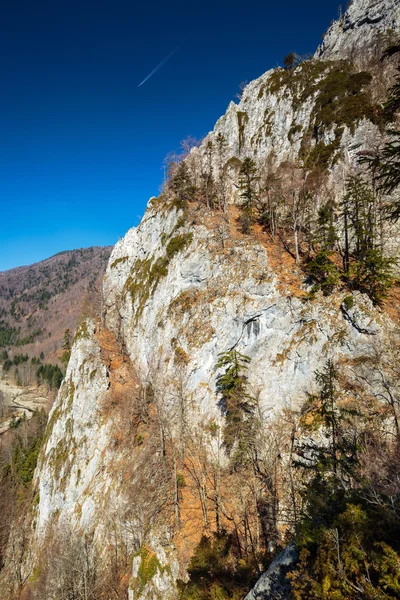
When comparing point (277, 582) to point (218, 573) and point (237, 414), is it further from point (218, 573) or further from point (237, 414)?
point (237, 414)

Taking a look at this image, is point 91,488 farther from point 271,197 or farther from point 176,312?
point 271,197

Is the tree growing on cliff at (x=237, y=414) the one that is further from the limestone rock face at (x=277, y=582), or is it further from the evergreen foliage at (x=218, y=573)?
the limestone rock face at (x=277, y=582)

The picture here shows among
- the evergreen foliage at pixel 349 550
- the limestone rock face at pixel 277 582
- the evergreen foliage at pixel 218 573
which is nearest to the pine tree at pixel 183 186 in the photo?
the evergreen foliage at pixel 218 573

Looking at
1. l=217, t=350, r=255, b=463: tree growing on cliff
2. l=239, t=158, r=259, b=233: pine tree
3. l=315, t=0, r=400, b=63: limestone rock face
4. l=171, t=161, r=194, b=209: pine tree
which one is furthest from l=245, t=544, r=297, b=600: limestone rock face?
l=315, t=0, r=400, b=63: limestone rock face

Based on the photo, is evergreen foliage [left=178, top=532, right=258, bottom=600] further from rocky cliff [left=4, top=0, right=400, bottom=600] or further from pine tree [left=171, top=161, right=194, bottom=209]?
pine tree [left=171, top=161, right=194, bottom=209]

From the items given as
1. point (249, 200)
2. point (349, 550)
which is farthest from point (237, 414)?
point (249, 200)

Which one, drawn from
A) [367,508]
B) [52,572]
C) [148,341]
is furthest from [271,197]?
[52,572]

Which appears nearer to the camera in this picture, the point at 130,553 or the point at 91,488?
the point at 130,553

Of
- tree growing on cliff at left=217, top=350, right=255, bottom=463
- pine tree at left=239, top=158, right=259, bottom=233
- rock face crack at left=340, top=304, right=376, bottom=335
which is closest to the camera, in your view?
tree growing on cliff at left=217, top=350, right=255, bottom=463
